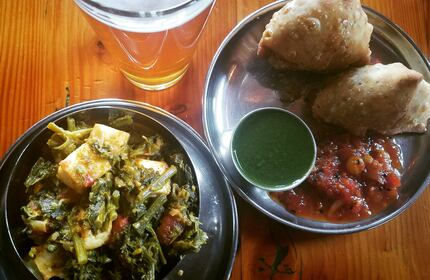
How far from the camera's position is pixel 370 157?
1.50 m

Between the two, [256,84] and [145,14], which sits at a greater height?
[145,14]

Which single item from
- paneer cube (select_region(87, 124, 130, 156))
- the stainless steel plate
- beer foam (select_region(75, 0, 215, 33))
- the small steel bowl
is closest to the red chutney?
the stainless steel plate

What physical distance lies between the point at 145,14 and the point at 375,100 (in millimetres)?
837

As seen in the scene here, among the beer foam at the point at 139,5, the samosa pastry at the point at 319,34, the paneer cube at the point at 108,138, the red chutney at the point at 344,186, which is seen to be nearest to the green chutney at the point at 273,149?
the red chutney at the point at 344,186

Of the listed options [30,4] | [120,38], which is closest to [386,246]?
[120,38]

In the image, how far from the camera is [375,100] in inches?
59.0

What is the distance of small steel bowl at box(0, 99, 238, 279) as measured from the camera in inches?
48.1

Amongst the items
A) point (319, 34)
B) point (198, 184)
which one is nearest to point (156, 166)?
point (198, 184)

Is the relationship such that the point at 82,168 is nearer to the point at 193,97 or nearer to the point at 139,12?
the point at 139,12

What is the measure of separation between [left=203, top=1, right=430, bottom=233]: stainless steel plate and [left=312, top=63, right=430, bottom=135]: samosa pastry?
0.32 ft

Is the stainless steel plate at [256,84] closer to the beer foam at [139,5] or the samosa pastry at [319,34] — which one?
the samosa pastry at [319,34]

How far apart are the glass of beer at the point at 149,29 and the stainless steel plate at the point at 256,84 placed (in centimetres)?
20

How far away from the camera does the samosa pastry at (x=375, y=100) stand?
1.47 metres

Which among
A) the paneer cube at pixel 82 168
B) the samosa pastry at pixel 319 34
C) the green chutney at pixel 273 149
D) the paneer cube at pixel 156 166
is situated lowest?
the green chutney at pixel 273 149
